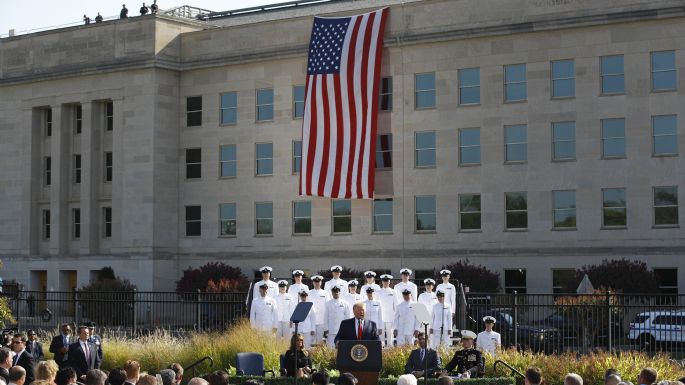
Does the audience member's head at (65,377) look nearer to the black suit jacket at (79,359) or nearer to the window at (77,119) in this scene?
the black suit jacket at (79,359)

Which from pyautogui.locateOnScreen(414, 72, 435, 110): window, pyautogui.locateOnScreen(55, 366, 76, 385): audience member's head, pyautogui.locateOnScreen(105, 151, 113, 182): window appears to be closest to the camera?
pyautogui.locateOnScreen(55, 366, 76, 385): audience member's head

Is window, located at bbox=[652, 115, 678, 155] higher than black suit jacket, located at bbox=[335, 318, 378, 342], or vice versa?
window, located at bbox=[652, 115, 678, 155]

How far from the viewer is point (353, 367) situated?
21734 mm

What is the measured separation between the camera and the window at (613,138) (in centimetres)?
5062

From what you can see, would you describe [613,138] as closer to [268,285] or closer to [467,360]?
[268,285]

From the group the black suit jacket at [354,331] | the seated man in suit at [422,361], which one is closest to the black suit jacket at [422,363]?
the seated man in suit at [422,361]

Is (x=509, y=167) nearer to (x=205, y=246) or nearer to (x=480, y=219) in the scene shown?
(x=480, y=219)

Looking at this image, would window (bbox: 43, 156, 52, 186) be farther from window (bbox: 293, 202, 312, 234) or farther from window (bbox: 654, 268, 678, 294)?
window (bbox: 654, 268, 678, 294)

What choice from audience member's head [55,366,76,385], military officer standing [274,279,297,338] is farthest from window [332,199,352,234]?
audience member's head [55,366,76,385]

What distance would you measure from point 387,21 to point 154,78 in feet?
41.9

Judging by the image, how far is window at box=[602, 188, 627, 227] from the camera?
5044cm

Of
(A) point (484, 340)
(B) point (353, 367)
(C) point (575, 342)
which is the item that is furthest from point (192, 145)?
(B) point (353, 367)

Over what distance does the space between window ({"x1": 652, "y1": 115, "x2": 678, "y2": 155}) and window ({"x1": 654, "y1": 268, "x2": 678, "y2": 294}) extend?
15.9ft

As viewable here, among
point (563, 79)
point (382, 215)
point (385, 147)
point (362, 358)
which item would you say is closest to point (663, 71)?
point (563, 79)
